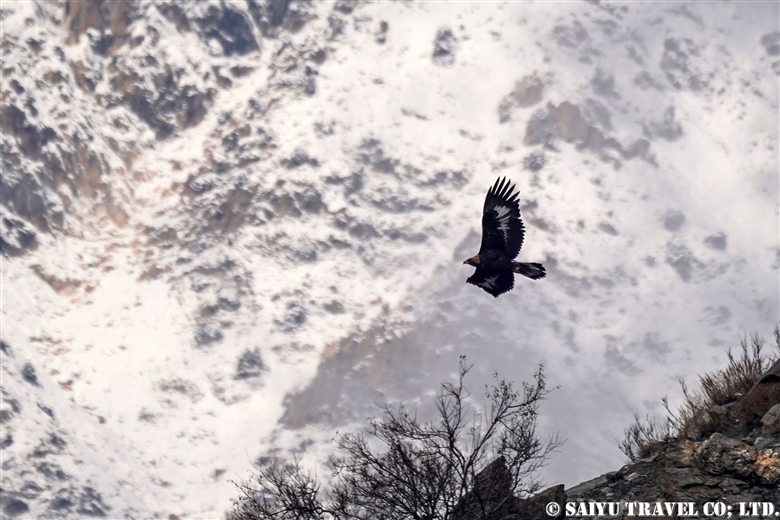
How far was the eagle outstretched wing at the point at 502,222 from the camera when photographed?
2131 centimetres

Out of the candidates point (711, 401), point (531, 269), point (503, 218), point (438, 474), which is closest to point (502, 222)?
point (503, 218)

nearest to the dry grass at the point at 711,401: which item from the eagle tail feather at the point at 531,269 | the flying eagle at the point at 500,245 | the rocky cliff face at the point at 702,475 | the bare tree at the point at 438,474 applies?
the rocky cliff face at the point at 702,475

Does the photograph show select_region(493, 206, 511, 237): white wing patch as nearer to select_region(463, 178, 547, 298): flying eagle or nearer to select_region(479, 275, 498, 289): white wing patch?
select_region(463, 178, 547, 298): flying eagle

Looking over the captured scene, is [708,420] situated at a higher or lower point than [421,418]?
lower

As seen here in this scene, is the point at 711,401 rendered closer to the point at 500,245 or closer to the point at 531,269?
the point at 531,269

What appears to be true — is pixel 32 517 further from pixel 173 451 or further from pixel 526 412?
pixel 526 412

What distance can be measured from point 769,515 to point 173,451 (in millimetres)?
191020

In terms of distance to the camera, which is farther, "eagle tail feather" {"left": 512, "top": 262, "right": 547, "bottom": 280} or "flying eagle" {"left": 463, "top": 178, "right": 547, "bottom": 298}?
"flying eagle" {"left": 463, "top": 178, "right": 547, "bottom": 298}

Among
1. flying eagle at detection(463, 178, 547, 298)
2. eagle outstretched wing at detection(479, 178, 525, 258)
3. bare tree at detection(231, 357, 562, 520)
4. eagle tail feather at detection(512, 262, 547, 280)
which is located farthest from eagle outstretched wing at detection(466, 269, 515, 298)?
bare tree at detection(231, 357, 562, 520)

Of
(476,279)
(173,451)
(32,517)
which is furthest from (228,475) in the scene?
(476,279)

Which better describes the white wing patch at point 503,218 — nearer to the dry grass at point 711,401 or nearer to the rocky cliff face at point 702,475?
the dry grass at point 711,401

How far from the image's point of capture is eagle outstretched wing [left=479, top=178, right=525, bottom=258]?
69.9 ft

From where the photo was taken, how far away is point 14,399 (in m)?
186

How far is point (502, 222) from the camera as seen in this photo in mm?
21625
